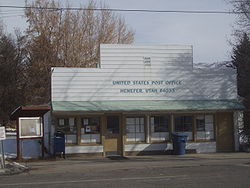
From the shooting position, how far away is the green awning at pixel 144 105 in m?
21.7

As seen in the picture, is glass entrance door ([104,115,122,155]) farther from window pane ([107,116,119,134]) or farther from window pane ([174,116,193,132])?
window pane ([174,116,193,132])

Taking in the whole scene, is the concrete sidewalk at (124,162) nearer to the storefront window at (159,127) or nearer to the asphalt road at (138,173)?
the asphalt road at (138,173)

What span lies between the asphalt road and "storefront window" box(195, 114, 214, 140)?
232 cm

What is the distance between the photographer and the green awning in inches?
853

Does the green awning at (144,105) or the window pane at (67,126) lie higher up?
the green awning at (144,105)

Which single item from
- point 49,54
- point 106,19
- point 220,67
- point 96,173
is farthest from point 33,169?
point 106,19

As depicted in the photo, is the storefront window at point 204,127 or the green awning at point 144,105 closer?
the green awning at point 144,105

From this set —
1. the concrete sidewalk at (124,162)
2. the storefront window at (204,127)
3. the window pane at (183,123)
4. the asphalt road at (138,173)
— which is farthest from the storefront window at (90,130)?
the storefront window at (204,127)

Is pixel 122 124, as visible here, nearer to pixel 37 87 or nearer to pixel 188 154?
pixel 188 154

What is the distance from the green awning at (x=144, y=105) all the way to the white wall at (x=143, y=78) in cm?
35

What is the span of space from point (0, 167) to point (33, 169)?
4.72 ft

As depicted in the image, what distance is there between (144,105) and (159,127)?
1800 mm

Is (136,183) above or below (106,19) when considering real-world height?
below

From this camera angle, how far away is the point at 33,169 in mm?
17766
